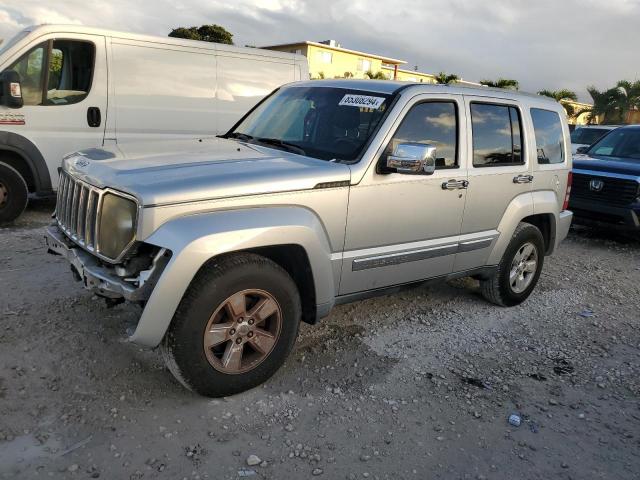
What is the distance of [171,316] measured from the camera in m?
2.91

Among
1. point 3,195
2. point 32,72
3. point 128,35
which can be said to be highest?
point 128,35

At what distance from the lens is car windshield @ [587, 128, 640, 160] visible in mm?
9039

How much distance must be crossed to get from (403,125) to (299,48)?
147 feet

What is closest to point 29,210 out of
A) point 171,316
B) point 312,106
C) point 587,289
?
point 312,106

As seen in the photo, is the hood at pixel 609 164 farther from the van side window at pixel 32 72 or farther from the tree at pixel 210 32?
the tree at pixel 210 32

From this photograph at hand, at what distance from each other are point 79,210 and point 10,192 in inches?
Answer: 159

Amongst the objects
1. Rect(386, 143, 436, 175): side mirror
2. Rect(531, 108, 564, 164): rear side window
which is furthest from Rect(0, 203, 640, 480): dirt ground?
Rect(531, 108, 564, 164): rear side window

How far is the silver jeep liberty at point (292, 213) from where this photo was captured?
2.95 metres

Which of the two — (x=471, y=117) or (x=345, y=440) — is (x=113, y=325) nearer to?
(x=345, y=440)

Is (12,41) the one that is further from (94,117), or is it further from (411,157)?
(411,157)

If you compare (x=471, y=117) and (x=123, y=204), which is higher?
(x=471, y=117)

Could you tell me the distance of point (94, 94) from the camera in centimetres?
707

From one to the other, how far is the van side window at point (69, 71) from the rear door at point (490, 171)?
5023 millimetres

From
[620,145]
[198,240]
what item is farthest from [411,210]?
[620,145]
